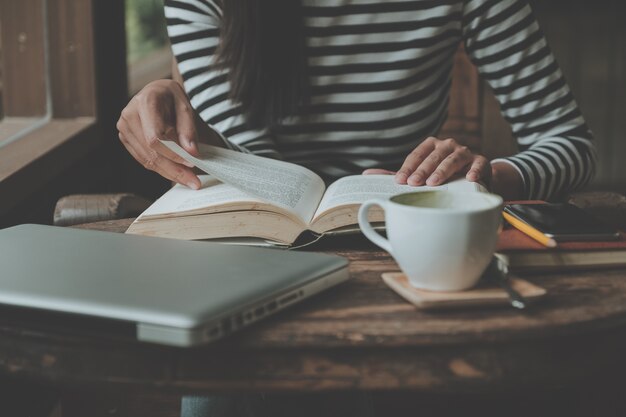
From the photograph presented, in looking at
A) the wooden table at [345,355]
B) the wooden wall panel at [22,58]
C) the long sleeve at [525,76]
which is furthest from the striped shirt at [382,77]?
the wooden table at [345,355]

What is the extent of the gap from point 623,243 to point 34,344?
1.66 feet

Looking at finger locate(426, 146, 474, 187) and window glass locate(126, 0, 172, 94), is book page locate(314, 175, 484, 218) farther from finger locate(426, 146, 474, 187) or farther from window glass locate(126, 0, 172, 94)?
window glass locate(126, 0, 172, 94)

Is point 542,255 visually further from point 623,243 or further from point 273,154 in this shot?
point 273,154

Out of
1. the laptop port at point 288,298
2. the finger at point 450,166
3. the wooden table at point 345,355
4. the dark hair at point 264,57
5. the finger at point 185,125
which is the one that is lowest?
the wooden table at point 345,355

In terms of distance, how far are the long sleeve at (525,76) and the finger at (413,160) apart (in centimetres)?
31

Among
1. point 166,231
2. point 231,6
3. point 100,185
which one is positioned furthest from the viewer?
point 100,185

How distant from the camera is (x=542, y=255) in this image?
0.62m

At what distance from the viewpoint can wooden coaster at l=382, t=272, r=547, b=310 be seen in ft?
1.69

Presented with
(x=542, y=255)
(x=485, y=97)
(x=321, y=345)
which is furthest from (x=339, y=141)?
(x=485, y=97)

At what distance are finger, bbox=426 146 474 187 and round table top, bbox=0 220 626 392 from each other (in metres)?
0.30

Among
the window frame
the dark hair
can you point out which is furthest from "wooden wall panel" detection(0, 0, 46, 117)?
the dark hair

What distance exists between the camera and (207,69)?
117cm

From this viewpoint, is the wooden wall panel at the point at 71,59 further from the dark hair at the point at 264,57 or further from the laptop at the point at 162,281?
the laptop at the point at 162,281

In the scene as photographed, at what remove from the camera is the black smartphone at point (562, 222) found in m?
0.63
